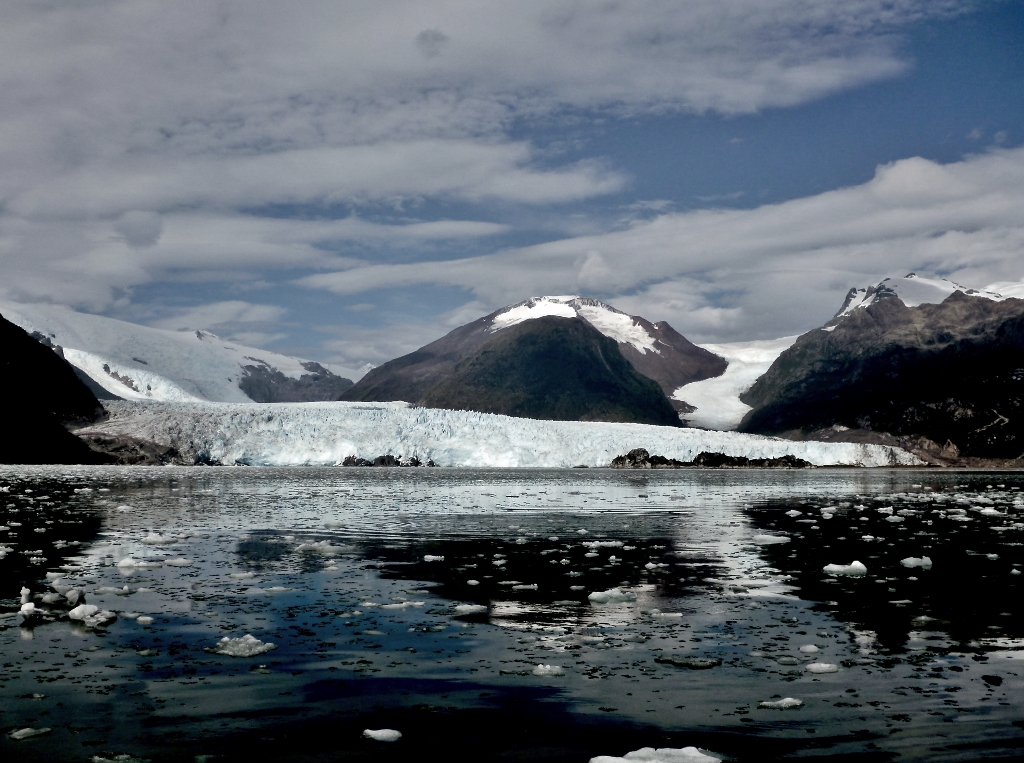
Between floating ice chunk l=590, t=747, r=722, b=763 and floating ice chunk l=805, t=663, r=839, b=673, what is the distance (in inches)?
88.3

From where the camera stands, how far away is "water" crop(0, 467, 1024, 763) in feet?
17.8

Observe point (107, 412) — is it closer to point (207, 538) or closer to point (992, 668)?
point (207, 538)

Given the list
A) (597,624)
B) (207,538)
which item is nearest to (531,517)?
(207,538)

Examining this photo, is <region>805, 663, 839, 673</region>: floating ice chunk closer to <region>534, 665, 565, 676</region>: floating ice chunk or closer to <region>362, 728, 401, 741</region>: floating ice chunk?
<region>534, 665, 565, 676</region>: floating ice chunk

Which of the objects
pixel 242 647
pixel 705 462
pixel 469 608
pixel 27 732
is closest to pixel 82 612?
pixel 242 647

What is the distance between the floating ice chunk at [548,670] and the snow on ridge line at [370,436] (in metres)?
54.3

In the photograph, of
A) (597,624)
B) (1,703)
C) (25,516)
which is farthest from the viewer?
(25,516)

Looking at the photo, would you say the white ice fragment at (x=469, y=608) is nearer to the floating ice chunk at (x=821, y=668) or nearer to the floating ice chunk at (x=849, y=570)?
the floating ice chunk at (x=821, y=668)

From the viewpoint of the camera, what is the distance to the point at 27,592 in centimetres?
946

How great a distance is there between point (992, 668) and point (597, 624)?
357cm

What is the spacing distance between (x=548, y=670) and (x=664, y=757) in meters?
2.01

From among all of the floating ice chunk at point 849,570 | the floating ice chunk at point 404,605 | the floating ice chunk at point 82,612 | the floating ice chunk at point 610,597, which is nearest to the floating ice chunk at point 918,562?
the floating ice chunk at point 849,570

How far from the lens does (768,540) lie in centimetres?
1639

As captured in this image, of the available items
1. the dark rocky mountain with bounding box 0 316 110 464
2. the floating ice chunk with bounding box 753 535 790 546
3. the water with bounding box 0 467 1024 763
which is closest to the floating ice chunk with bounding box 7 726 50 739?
the water with bounding box 0 467 1024 763
